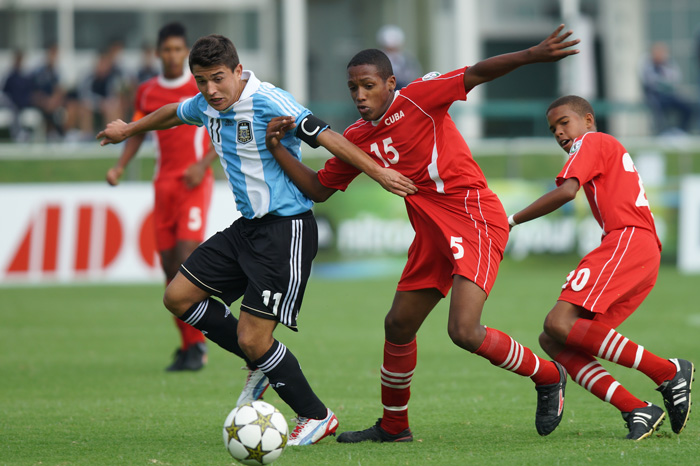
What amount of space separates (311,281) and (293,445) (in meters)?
9.60

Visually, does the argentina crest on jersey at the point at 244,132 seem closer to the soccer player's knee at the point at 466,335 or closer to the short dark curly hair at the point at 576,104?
the soccer player's knee at the point at 466,335

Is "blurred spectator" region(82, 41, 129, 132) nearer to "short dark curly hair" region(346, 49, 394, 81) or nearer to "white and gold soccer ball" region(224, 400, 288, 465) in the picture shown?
"short dark curly hair" region(346, 49, 394, 81)

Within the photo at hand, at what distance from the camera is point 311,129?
5.48 meters

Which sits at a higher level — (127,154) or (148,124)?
(148,124)

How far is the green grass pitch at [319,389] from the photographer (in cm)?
527

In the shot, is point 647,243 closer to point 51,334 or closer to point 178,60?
point 178,60

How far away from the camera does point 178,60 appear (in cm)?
870

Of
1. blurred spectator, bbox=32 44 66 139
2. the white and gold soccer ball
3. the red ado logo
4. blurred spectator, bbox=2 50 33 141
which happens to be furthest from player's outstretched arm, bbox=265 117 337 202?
blurred spectator, bbox=2 50 33 141

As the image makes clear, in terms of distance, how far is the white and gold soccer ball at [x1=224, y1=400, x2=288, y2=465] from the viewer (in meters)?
4.80

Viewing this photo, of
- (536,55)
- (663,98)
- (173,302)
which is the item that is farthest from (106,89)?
(536,55)

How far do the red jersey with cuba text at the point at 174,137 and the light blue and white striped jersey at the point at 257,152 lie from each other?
303cm

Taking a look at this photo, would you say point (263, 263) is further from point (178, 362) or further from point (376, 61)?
point (178, 362)

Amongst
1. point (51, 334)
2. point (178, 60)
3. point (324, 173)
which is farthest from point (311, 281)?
point (324, 173)

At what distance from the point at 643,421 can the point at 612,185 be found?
132cm
